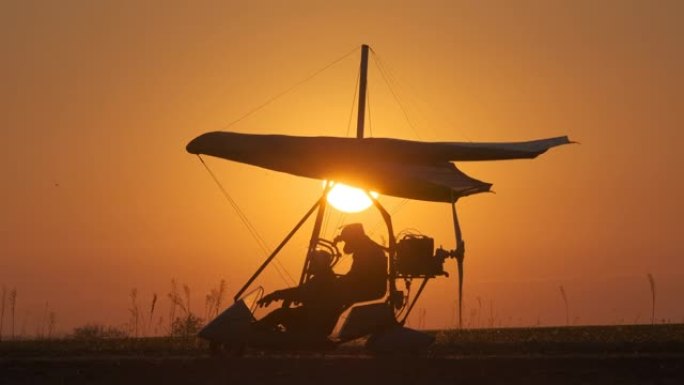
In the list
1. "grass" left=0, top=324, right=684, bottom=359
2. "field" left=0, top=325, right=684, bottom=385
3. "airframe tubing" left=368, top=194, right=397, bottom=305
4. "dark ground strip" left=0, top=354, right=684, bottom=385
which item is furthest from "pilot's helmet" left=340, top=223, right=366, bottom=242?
"grass" left=0, top=324, right=684, bottom=359

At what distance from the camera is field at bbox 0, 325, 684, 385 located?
1622 cm

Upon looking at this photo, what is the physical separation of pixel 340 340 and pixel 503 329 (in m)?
9.47

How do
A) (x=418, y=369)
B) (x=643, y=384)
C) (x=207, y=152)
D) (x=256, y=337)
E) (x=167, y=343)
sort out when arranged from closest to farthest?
(x=643, y=384)
(x=418, y=369)
(x=256, y=337)
(x=207, y=152)
(x=167, y=343)

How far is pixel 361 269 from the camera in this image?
65.3 ft

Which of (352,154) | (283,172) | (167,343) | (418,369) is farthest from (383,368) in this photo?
(167,343)

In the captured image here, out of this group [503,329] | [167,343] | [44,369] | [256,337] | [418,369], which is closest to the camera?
[418,369]

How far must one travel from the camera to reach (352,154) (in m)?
20.9

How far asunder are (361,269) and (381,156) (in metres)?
2.14

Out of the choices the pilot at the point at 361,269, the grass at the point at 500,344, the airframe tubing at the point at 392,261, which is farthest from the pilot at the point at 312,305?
the grass at the point at 500,344

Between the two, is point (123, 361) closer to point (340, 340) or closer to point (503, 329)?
point (340, 340)

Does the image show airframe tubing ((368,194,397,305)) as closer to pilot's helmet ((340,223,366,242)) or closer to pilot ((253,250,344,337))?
pilot's helmet ((340,223,366,242))

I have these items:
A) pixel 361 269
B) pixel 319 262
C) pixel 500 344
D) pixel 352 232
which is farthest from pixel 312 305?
pixel 500 344

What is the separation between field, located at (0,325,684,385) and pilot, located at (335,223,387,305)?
1399 millimetres

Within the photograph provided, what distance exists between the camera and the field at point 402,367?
16219 mm
